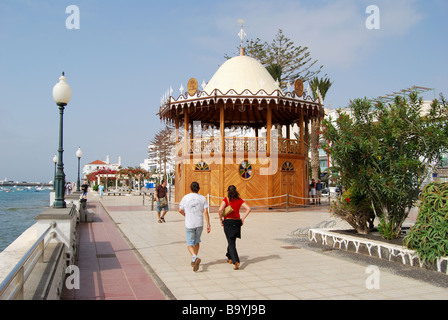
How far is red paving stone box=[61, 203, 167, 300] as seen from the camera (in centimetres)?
583

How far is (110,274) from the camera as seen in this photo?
712 cm

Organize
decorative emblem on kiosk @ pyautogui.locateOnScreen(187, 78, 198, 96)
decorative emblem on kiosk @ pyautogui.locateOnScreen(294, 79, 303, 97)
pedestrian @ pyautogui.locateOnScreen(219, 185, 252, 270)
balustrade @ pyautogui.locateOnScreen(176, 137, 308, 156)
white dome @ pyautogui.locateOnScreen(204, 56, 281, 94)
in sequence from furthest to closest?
white dome @ pyautogui.locateOnScreen(204, 56, 281, 94)
decorative emblem on kiosk @ pyautogui.locateOnScreen(294, 79, 303, 97)
decorative emblem on kiosk @ pyautogui.locateOnScreen(187, 78, 198, 96)
balustrade @ pyautogui.locateOnScreen(176, 137, 308, 156)
pedestrian @ pyautogui.locateOnScreen(219, 185, 252, 270)

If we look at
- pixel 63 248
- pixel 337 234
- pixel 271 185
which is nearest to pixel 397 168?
pixel 337 234

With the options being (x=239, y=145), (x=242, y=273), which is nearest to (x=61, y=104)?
(x=242, y=273)

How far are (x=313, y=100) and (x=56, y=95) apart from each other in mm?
17170

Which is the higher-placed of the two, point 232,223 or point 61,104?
point 61,104

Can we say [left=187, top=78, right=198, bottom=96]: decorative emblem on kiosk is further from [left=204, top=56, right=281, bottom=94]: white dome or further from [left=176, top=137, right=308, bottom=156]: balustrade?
[left=176, top=137, right=308, bottom=156]: balustrade

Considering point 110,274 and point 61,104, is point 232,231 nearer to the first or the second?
point 110,274

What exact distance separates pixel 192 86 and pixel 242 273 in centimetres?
1621

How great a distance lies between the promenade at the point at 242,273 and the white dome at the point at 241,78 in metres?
12.9

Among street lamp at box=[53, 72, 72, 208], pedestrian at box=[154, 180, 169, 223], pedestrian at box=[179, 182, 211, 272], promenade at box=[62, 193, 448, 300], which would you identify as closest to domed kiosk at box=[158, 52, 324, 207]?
pedestrian at box=[154, 180, 169, 223]

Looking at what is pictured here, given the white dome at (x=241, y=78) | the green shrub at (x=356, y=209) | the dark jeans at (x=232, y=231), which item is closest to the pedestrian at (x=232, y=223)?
the dark jeans at (x=232, y=231)

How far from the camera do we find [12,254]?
18.6 feet
